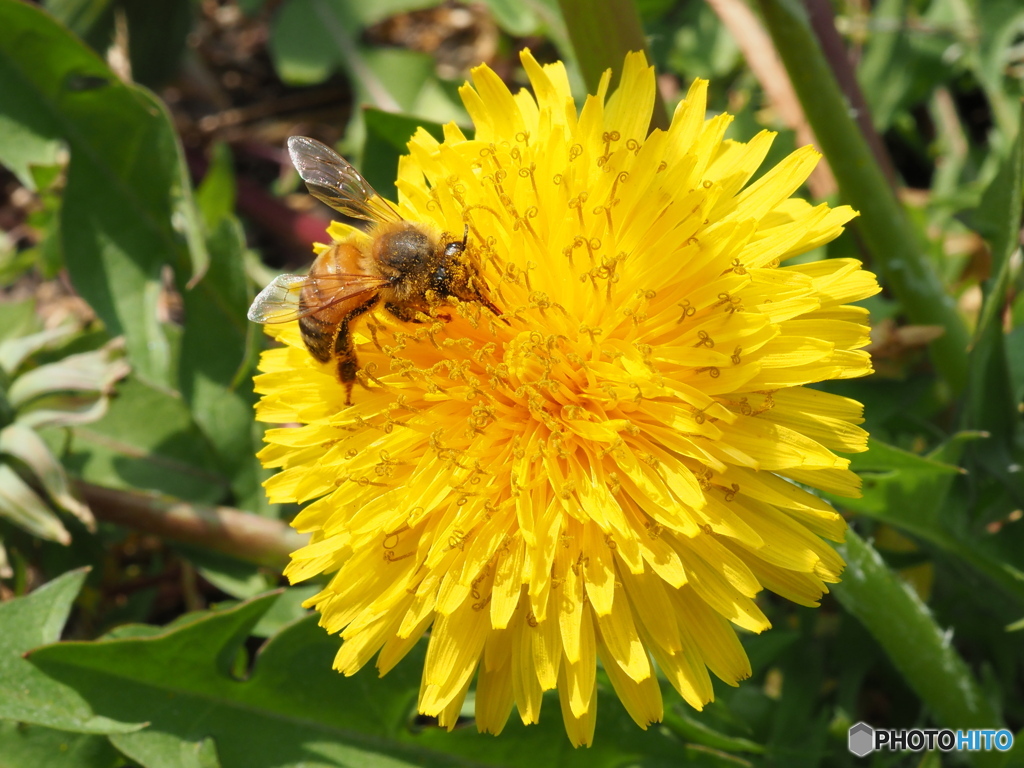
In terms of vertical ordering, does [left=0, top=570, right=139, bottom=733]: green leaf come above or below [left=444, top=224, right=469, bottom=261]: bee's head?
below

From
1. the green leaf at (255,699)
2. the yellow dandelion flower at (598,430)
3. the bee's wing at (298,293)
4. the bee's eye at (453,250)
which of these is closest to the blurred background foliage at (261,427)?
the green leaf at (255,699)

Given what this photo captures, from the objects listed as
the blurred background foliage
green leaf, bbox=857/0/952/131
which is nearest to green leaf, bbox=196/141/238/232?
the blurred background foliage

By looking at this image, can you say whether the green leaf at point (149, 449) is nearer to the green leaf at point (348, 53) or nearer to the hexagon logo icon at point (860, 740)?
the green leaf at point (348, 53)

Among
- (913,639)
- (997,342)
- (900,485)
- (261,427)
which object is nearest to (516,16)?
(261,427)

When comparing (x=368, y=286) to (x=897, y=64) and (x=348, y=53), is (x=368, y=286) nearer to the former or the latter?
(x=348, y=53)

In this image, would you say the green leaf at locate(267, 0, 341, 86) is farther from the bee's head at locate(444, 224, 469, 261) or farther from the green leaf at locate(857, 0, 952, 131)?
the bee's head at locate(444, 224, 469, 261)
